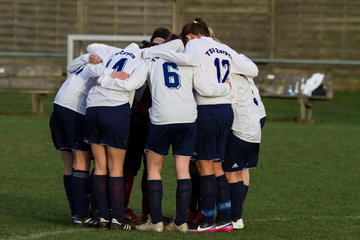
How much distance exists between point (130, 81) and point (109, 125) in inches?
17.2

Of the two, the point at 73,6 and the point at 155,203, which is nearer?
the point at 155,203

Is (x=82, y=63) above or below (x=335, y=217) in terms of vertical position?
above

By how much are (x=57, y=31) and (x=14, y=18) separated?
4.19 feet

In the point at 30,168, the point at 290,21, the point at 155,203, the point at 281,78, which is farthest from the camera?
the point at 290,21

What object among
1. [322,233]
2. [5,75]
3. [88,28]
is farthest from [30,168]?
[88,28]

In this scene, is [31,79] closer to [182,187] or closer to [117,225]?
[117,225]

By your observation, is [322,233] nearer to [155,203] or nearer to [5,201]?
[155,203]

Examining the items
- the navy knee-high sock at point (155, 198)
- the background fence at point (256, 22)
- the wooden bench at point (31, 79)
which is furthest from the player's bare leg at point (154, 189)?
the background fence at point (256, 22)

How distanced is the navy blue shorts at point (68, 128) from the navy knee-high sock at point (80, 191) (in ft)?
0.81

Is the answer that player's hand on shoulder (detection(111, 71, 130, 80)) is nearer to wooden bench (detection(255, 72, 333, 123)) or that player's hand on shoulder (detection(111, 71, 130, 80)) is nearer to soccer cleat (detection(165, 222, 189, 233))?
soccer cleat (detection(165, 222, 189, 233))

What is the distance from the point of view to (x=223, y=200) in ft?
33.2

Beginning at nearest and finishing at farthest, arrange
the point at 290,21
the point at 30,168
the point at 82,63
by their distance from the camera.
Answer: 1. the point at 82,63
2. the point at 30,168
3. the point at 290,21

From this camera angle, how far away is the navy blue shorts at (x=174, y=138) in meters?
9.80

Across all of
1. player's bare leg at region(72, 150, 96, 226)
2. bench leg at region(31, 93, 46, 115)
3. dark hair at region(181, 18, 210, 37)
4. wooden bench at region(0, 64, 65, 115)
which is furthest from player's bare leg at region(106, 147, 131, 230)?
wooden bench at region(0, 64, 65, 115)
